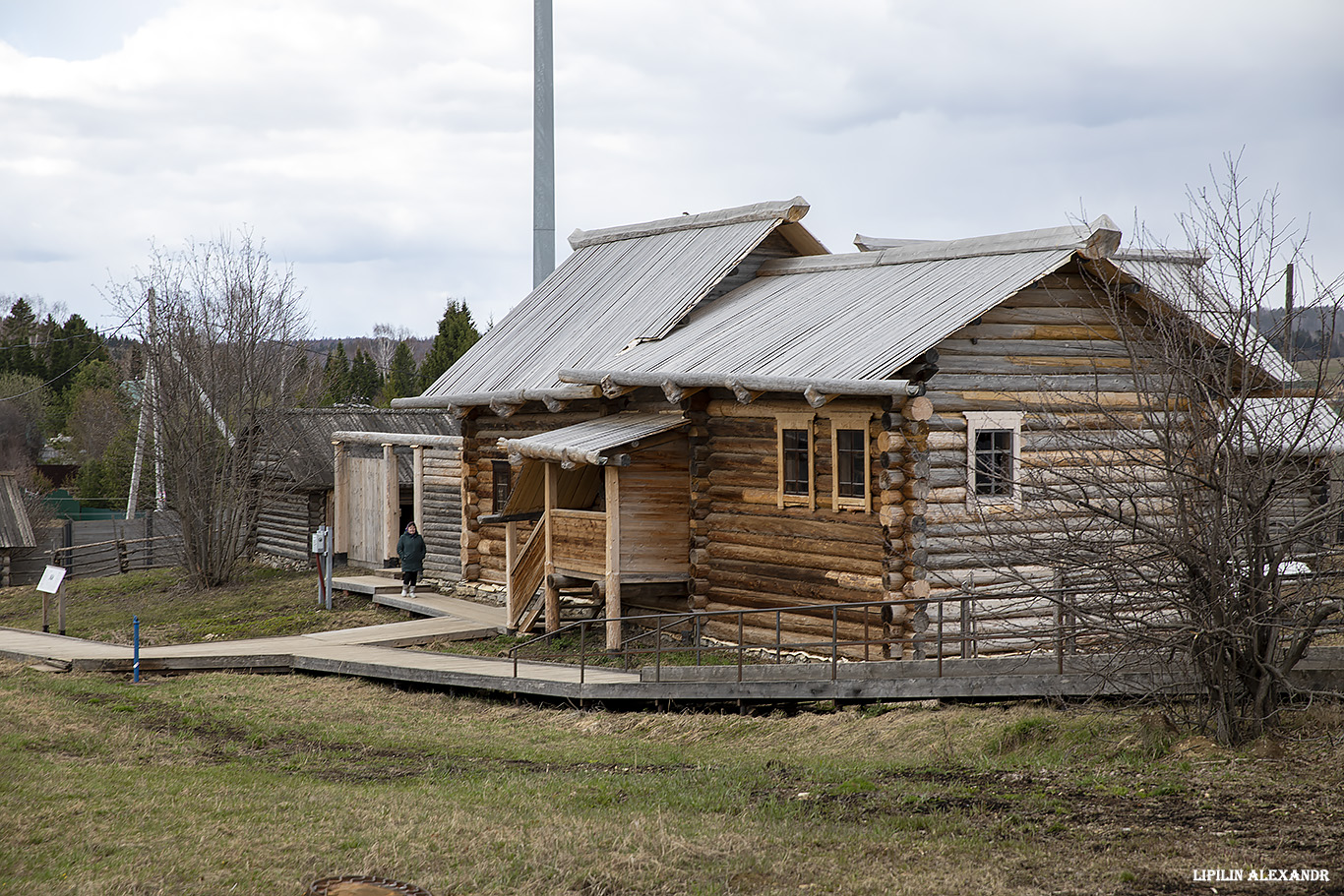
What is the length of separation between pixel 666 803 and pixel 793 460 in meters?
7.71

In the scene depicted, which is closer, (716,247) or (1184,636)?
(1184,636)

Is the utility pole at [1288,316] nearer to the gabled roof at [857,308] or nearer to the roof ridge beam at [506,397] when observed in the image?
the gabled roof at [857,308]

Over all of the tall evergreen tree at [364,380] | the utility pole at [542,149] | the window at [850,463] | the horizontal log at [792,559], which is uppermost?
the utility pole at [542,149]

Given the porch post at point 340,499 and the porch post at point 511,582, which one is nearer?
the porch post at point 511,582

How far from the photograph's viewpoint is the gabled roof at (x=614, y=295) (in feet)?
72.3

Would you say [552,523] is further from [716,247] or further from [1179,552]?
[1179,552]

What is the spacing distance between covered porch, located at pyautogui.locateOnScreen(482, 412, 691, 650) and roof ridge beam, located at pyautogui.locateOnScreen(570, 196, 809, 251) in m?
4.70

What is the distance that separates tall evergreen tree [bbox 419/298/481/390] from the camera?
2181 inches

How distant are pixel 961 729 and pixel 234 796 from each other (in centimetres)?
655

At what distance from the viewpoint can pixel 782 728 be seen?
1376 centimetres

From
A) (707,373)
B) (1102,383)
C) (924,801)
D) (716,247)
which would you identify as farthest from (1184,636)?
(716,247)

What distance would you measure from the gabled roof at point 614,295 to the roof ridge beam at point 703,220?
21mm

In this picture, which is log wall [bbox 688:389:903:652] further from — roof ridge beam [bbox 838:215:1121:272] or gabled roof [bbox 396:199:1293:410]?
roof ridge beam [bbox 838:215:1121:272]

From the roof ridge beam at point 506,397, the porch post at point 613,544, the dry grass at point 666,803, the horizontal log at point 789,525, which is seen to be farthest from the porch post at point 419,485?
the dry grass at point 666,803
